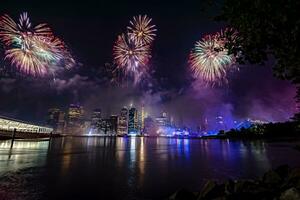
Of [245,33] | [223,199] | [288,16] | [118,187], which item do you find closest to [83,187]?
[118,187]

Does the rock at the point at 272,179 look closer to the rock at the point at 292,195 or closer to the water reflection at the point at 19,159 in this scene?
the rock at the point at 292,195

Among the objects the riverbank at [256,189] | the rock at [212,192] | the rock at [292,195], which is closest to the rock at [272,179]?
the riverbank at [256,189]

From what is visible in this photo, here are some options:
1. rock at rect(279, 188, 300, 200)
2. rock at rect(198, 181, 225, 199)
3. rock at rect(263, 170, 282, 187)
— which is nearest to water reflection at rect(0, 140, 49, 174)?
rock at rect(198, 181, 225, 199)

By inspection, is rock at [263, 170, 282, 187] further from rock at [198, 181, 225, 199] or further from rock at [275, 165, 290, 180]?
rock at [198, 181, 225, 199]

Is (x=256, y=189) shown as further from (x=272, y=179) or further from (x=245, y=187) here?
(x=272, y=179)

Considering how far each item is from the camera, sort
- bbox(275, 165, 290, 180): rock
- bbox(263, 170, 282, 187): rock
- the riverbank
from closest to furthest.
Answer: the riverbank, bbox(263, 170, 282, 187): rock, bbox(275, 165, 290, 180): rock

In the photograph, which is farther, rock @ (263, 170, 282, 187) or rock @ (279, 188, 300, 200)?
rock @ (263, 170, 282, 187)

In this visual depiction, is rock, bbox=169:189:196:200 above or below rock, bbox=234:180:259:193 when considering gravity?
below

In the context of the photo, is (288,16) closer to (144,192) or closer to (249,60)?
(249,60)
